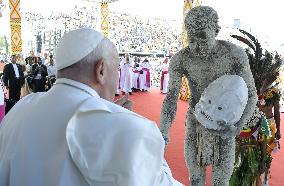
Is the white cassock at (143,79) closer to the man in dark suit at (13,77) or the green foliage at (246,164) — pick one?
the man in dark suit at (13,77)

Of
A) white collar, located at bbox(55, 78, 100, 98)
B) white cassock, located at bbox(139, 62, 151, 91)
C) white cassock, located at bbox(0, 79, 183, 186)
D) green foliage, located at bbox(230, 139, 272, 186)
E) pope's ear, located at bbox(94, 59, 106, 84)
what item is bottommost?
white cassock, located at bbox(139, 62, 151, 91)

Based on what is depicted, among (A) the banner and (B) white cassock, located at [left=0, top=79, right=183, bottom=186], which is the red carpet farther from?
(A) the banner

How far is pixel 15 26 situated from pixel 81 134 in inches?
423

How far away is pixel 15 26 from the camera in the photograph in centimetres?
1084

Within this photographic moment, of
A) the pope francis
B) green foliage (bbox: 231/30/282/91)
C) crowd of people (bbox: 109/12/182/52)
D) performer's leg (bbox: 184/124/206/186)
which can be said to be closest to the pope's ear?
the pope francis

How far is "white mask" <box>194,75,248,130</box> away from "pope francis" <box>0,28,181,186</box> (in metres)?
1.11

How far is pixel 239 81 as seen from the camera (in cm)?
213

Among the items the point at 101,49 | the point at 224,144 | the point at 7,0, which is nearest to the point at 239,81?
the point at 224,144

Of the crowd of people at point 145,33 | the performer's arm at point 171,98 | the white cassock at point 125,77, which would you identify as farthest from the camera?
the crowd of people at point 145,33

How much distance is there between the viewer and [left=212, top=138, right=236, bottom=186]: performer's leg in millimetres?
2307

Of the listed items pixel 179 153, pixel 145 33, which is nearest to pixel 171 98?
pixel 179 153

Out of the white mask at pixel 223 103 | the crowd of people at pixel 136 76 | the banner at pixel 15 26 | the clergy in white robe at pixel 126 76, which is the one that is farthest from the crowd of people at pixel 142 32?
the white mask at pixel 223 103

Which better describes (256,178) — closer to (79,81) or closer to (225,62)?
(225,62)

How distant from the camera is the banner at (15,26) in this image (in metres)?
10.7
